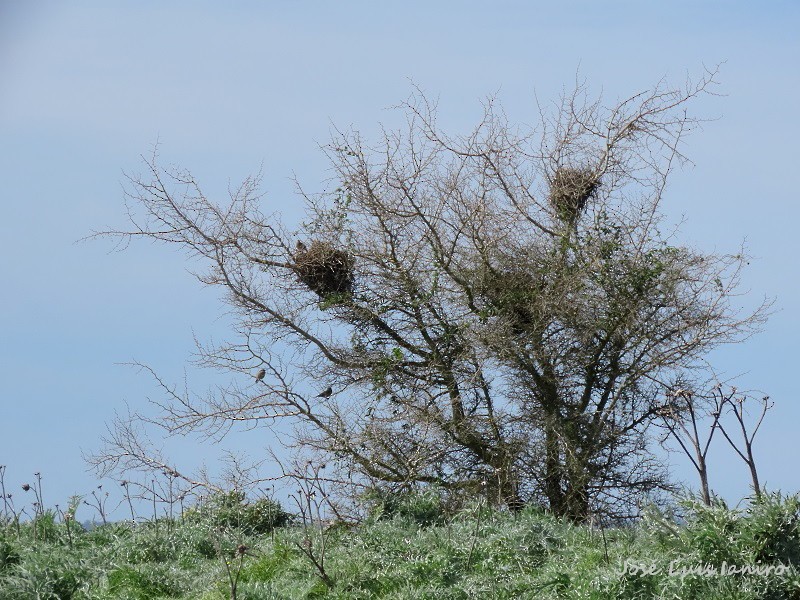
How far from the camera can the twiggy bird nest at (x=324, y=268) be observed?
41.9 ft

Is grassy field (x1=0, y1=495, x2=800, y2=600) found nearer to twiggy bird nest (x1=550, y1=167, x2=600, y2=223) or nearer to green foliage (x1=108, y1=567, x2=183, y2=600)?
green foliage (x1=108, y1=567, x2=183, y2=600)

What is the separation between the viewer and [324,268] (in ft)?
42.1

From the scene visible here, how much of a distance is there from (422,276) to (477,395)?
1.88 metres

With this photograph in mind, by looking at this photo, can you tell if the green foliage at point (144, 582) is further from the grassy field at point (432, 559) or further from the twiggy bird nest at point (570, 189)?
the twiggy bird nest at point (570, 189)

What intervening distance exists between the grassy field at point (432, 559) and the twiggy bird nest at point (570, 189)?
20.0 ft

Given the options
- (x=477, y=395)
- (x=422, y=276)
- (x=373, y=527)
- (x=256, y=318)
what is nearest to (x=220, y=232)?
(x=256, y=318)

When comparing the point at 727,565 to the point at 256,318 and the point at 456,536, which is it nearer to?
the point at 456,536

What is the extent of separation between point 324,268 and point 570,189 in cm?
384

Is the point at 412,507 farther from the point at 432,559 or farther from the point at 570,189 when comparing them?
the point at 570,189

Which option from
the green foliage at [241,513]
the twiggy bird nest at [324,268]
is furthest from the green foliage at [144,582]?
the twiggy bird nest at [324,268]

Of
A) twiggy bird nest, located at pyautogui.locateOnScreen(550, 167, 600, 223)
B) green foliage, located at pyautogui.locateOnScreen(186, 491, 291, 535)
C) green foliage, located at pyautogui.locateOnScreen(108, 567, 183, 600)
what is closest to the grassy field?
green foliage, located at pyautogui.locateOnScreen(108, 567, 183, 600)

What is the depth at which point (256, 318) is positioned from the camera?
12781 millimetres

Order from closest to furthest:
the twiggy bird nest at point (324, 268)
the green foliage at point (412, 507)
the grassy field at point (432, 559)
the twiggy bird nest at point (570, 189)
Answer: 1. the grassy field at point (432, 559)
2. the green foliage at point (412, 507)
3. the twiggy bird nest at point (324, 268)
4. the twiggy bird nest at point (570, 189)

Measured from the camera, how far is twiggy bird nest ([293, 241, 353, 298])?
12781mm
